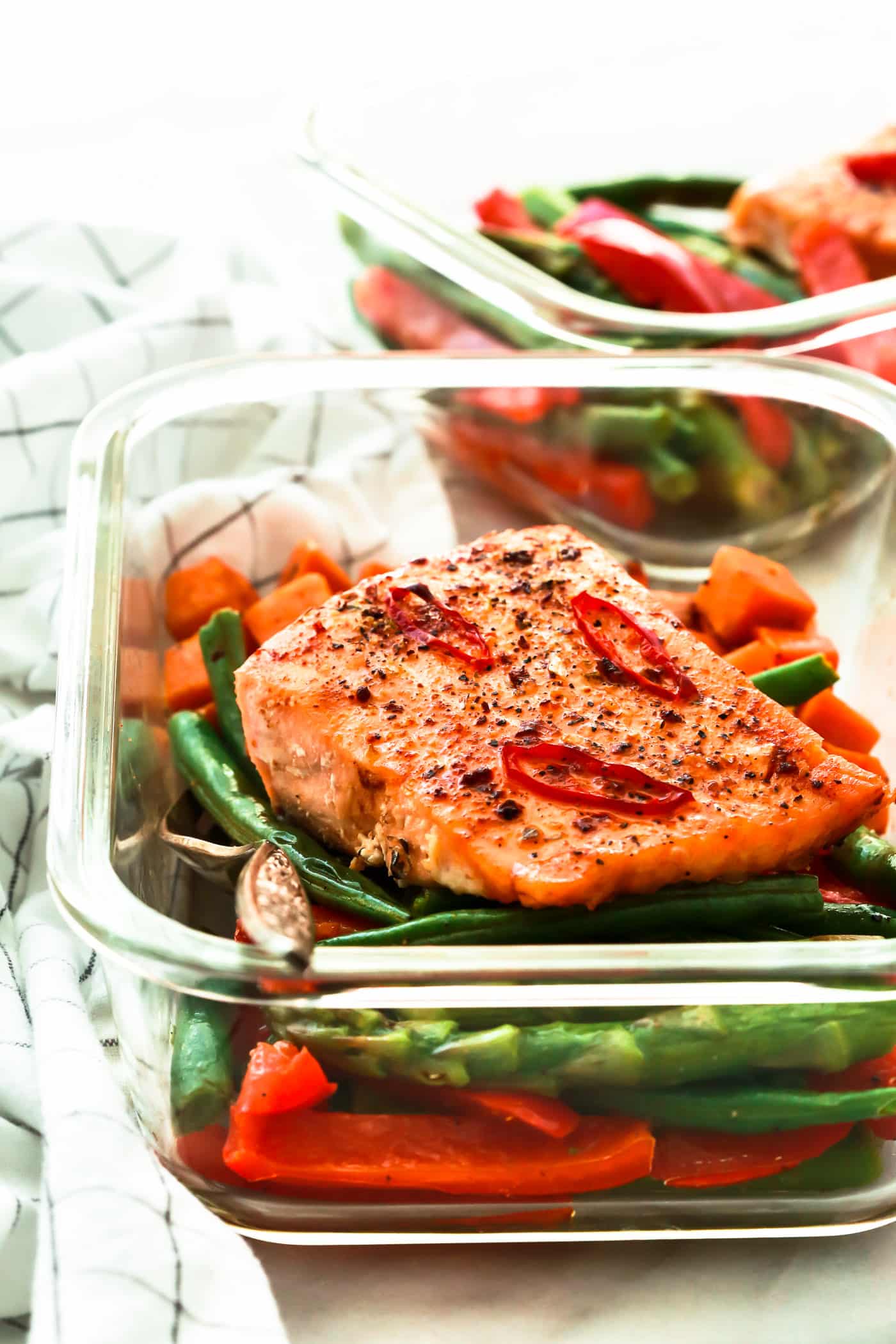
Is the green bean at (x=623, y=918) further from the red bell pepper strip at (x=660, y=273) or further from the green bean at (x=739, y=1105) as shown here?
the red bell pepper strip at (x=660, y=273)

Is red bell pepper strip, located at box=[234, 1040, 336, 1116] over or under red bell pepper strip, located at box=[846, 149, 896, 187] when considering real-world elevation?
under

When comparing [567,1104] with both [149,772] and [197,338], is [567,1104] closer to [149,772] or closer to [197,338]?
[149,772]

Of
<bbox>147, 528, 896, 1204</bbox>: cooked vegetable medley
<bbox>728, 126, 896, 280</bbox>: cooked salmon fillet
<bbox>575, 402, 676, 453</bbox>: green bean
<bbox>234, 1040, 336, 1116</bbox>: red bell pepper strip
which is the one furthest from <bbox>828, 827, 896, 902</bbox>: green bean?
<bbox>728, 126, 896, 280</bbox>: cooked salmon fillet

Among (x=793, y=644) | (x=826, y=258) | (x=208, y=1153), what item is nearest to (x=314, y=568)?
(x=793, y=644)

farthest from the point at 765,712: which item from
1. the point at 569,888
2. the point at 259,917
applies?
the point at 259,917

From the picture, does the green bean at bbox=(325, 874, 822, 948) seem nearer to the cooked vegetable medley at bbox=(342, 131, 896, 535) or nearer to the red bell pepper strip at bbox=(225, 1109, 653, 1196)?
the red bell pepper strip at bbox=(225, 1109, 653, 1196)

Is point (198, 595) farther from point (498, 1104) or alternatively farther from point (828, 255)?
point (828, 255)

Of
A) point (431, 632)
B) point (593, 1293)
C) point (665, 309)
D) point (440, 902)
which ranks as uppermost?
point (665, 309)
